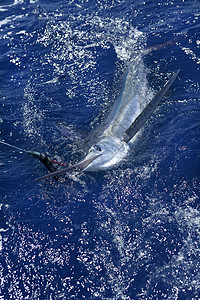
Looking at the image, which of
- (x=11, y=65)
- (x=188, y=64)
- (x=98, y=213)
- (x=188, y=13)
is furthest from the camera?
(x=188, y=13)

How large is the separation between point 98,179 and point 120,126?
4.23m

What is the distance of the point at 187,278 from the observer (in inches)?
504

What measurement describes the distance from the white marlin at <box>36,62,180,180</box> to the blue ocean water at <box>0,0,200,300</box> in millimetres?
638

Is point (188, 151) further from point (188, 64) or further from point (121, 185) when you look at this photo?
point (188, 64)

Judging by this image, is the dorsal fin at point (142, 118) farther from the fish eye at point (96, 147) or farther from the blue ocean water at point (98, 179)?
the fish eye at point (96, 147)

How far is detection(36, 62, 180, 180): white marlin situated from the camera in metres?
17.3

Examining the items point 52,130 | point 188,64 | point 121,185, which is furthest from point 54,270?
point 188,64

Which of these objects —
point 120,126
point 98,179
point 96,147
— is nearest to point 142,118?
point 120,126

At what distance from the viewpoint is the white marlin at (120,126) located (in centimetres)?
1734

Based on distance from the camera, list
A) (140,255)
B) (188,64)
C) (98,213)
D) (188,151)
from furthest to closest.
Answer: (188,64) → (188,151) → (98,213) → (140,255)

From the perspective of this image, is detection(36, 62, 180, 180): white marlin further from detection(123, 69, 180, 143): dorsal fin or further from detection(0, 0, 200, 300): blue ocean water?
detection(0, 0, 200, 300): blue ocean water

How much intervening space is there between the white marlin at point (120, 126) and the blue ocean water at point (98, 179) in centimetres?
64

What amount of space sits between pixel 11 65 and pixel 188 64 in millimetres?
15347

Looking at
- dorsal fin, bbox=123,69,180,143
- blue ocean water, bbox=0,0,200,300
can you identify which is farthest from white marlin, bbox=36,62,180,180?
blue ocean water, bbox=0,0,200,300
